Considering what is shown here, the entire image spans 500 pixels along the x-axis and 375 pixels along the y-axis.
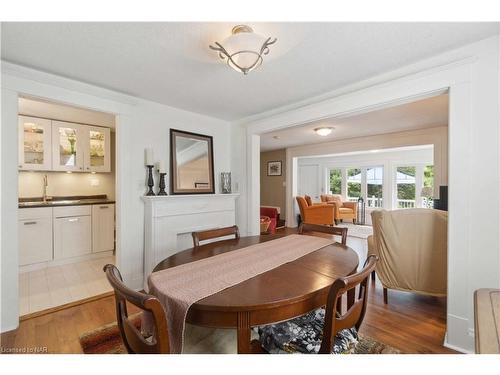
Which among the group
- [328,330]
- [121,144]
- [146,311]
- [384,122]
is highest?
[384,122]

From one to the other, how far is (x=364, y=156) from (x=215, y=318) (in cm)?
748

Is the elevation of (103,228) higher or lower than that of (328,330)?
lower

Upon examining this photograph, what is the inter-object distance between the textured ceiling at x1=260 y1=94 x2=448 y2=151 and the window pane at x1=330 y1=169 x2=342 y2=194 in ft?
9.01

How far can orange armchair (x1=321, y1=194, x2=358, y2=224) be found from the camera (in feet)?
22.8

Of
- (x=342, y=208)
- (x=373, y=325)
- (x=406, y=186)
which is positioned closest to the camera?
(x=373, y=325)

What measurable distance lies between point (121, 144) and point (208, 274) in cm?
198

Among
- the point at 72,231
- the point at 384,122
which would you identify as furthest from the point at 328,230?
the point at 72,231

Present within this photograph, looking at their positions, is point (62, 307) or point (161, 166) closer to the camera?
point (62, 307)

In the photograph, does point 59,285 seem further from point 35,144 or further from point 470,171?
point 470,171

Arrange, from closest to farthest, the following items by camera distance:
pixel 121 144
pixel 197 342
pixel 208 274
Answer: pixel 197 342 → pixel 208 274 → pixel 121 144

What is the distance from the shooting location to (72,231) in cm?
342

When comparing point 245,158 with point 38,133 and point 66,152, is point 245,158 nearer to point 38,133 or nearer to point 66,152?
point 66,152

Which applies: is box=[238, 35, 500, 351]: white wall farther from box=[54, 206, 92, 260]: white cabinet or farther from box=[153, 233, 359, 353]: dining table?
box=[54, 206, 92, 260]: white cabinet
